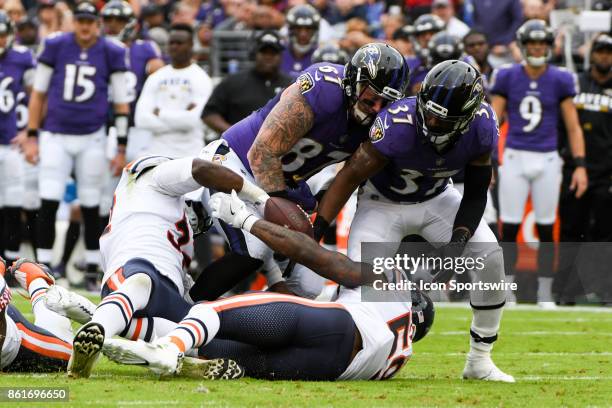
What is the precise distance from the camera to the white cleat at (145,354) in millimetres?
5270

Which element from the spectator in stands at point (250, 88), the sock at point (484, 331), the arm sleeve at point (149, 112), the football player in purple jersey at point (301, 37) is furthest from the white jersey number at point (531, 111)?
the sock at point (484, 331)

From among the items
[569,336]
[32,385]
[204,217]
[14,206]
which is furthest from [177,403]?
[14,206]

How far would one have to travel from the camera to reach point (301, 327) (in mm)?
5680

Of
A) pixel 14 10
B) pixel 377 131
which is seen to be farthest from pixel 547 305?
pixel 14 10

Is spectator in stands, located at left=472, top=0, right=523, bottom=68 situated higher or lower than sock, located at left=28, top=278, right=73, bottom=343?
lower

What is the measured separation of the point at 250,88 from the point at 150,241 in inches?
181

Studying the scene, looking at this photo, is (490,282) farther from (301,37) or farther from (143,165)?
(301,37)

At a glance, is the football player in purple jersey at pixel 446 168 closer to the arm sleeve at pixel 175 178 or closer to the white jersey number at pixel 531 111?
the arm sleeve at pixel 175 178

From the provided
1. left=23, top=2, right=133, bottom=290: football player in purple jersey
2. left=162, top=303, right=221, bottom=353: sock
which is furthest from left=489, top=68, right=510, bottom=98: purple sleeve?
left=162, top=303, right=221, bottom=353: sock

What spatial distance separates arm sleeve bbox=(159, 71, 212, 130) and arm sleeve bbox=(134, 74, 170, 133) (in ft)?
0.19

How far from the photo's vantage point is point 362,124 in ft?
22.3

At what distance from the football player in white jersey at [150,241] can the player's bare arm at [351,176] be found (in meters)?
0.42

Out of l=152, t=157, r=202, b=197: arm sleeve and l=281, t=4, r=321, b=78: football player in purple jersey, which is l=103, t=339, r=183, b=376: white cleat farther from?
l=281, t=4, r=321, b=78: football player in purple jersey

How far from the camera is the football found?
6.09 metres
